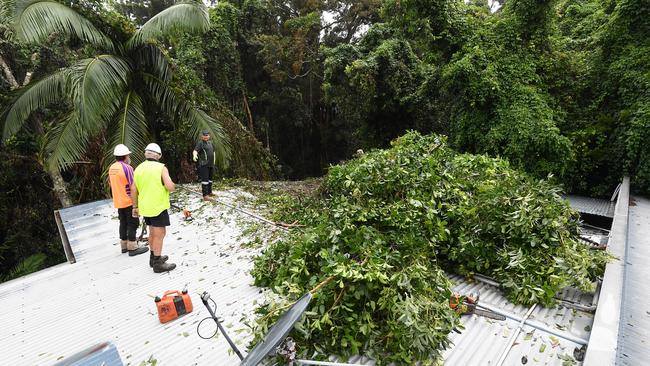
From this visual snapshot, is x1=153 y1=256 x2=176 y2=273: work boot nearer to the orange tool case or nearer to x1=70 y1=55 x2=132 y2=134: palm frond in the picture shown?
the orange tool case

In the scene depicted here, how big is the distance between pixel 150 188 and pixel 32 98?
4.24 meters

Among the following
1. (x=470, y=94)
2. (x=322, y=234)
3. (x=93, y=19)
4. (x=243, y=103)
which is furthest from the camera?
(x=243, y=103)

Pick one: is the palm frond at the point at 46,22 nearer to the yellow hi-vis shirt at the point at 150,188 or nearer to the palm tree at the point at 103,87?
the palm tree at the point at 103,87

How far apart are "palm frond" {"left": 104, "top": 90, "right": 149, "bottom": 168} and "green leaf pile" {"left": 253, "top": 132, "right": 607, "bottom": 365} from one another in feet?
13.3

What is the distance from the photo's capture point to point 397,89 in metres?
11.9

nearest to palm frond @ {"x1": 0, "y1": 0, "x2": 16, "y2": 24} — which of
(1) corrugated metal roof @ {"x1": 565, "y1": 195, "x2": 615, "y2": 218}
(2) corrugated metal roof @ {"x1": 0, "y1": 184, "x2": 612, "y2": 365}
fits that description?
(2) corrugated metal roof @ {"x1": 0, "y1": 184, "x2": 612, "y2": 365}

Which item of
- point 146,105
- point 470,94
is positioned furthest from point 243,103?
point 470,94

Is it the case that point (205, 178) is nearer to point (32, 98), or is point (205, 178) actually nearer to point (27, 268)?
point (32, 98)

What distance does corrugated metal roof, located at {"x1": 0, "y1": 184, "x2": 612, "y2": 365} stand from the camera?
241 centimetres

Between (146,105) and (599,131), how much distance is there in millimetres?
11190

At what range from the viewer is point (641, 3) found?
718 centimetres

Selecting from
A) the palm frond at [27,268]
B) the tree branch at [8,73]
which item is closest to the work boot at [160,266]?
the palm frond at [27,268]

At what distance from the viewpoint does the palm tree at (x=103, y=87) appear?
5.25 metres

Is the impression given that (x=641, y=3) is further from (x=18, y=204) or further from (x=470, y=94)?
(x=18, y=204)
